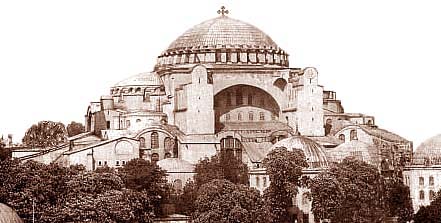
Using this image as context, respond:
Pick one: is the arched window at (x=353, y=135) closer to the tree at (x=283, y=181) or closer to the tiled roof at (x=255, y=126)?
the tiled roof at (x=255, y=126)

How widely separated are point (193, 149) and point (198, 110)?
3.33 m

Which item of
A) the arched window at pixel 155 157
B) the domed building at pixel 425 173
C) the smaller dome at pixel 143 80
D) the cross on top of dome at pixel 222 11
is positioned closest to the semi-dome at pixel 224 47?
the smaller dome at pixel 143 80

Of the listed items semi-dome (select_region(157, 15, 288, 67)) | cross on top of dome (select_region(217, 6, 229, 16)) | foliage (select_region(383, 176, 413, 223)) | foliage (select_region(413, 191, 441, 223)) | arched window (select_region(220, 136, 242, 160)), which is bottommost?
foliage (select_region(413, 191, 441, 223))

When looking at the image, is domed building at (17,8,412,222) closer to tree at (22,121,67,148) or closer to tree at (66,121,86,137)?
tree at (22,121,67,148)

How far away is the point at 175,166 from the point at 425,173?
52.8ft

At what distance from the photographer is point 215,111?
94.4 meters

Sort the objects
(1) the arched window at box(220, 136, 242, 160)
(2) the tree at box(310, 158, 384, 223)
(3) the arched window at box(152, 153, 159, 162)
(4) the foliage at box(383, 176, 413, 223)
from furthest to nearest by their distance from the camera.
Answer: (3) the arched window at box(152, 153, 159, 162), (1) the arched window at box(220, 136, 242, 160), (4) the foliage at box(383, 176, 413, 223), (2) the tree at box(310, 158, 384, 223)

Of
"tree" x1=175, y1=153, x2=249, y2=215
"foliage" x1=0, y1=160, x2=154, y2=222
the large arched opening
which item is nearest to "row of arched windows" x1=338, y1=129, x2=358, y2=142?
the large arched opening

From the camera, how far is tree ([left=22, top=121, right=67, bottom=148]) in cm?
11462

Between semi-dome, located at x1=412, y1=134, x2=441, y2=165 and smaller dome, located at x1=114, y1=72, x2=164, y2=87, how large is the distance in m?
22.9

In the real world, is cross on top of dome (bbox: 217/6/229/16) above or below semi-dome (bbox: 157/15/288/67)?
above

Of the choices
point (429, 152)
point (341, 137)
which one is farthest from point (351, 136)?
point (429, 152)

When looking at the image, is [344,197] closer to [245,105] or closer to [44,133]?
[245,105]

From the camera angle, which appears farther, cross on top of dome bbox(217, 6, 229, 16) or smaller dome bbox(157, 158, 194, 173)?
cross on top of dome bbox(217, 6, 229, 16)
